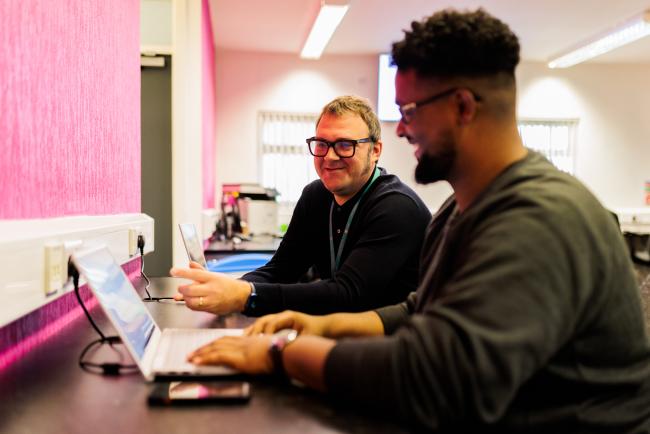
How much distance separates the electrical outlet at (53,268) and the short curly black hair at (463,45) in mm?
775

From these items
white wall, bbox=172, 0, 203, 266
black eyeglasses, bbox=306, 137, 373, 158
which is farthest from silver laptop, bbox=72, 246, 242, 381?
white wall, bbox=172, 0, 203, 266

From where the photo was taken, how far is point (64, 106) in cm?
134

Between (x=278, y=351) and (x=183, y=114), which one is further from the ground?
(x=183, y=114)

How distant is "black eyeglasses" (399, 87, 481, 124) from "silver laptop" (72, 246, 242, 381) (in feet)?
1.80

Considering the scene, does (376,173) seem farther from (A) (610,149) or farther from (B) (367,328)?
(A) (610,149)

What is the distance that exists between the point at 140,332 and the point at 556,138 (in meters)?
6.87

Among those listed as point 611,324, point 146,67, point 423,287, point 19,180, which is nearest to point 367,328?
point 423,287

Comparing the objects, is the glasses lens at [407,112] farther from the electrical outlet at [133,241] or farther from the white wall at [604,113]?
the white wall at [604,113]

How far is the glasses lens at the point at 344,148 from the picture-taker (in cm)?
190

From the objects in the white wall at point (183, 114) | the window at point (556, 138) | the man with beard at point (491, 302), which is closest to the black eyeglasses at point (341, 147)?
the man with beard at point (491, 302)

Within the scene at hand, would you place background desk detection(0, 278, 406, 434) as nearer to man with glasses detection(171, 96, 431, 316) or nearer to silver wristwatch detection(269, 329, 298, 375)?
silver wristwatch detection(269, 329, 298, 375)

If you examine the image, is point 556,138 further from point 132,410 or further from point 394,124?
point 132,410

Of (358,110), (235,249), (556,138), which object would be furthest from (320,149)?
(556,138)

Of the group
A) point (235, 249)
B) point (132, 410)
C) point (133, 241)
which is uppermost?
point (133, 241)
